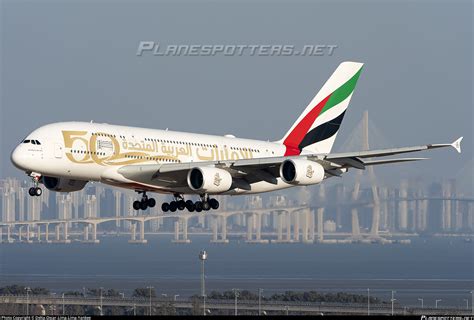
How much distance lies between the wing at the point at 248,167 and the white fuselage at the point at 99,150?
25.2 inches

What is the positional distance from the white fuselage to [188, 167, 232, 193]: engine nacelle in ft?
5.70

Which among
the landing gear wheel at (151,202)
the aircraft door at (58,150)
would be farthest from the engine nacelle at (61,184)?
the aircraft door at (58,150)

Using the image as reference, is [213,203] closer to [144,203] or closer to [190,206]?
[190,206]

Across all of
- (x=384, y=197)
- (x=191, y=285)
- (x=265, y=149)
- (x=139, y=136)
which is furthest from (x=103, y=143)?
(x=191, y=285)

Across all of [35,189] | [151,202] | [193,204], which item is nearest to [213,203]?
[193,204]

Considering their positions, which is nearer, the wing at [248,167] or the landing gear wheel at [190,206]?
the wing at [248,167]

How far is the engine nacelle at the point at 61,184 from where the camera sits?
60.0 m

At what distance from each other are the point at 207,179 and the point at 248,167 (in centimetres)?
272

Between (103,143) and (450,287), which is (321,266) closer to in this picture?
(450,287)

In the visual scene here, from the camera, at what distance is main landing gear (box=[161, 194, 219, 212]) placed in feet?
197

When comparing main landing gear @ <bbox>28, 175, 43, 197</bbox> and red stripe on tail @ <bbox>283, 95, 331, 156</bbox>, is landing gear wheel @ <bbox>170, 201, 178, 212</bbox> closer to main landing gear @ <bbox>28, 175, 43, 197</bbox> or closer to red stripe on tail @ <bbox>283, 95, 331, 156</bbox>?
red stripe on tail @ <bbox>283, 95, 331, 156</bbox>

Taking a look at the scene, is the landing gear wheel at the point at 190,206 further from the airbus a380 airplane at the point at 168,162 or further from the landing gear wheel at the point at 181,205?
the landing gear wheel at the point at 181,205

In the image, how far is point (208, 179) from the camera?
5778 cm

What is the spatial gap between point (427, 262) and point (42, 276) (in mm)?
68957
